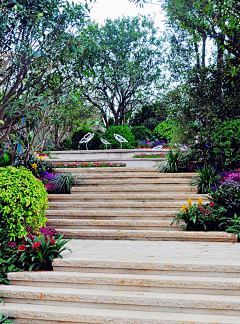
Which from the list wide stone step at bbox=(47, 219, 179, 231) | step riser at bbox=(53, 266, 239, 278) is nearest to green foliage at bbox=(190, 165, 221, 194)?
wide stone step at bbox=(47, 219, 179, 231)

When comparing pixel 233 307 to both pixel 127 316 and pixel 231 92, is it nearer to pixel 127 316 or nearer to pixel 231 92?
pixel 127 316

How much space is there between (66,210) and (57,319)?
3.42m

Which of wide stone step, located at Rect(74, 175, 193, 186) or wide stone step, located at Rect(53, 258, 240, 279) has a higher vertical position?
wide stone step, located at Rect(74, 175, 193, 186)

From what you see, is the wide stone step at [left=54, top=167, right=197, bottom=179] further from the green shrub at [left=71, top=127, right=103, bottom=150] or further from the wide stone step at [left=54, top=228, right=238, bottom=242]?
the green shrub at [left=71, top=127, right=103, bottom=150]

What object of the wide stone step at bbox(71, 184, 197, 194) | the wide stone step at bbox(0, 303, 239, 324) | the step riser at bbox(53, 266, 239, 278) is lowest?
the wide stone step at bbox(0, 303, 239, 324)

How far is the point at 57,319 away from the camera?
11.6 ft

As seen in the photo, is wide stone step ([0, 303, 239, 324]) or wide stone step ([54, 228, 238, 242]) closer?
wide stone step ([0, 303, 239, 324])

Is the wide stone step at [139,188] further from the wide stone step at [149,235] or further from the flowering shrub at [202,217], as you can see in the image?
the wide stone step at [149,235]

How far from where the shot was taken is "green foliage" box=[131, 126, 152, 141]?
19312 mm

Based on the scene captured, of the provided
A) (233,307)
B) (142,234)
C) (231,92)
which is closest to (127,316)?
(233,307)

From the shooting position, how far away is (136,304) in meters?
3.58

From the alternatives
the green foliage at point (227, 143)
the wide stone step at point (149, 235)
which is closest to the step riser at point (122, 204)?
the wide stone step at point (149, 235)

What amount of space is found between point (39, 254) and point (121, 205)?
2.72 meters

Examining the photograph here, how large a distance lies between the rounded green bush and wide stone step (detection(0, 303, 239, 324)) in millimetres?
1104
